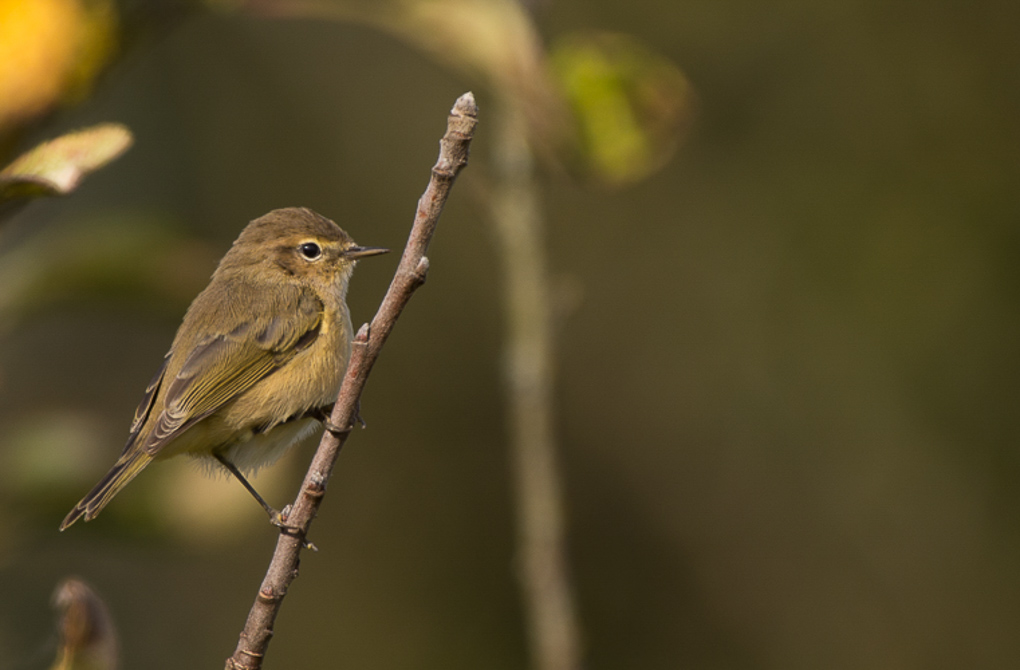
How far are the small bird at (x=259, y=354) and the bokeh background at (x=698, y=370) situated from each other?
9.49ft

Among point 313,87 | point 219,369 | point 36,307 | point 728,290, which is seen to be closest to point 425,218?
point 36,307

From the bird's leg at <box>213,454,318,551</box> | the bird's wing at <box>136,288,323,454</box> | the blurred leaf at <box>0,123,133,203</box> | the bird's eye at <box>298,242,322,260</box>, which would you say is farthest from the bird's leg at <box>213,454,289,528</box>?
the blurred leaf at <box>0,123,133,203</box>

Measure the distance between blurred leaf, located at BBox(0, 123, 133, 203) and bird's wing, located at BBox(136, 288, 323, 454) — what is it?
1095 millimetres

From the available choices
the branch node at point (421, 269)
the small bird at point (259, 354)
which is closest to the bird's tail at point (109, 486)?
the small bird at point (259, 354)

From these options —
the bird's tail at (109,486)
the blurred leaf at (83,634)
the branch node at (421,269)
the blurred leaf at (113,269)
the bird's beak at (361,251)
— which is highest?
the bird's beak at (361,251)

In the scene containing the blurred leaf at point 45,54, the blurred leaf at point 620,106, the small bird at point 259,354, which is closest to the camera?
the blurred leaf at point 45,54

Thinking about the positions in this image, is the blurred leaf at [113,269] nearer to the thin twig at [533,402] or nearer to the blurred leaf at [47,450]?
the blurred leaf at [47,450]

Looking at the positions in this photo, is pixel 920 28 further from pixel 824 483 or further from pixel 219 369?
pixel 219 369

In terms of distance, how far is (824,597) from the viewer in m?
6.07

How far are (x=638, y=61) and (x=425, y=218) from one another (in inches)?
52.1

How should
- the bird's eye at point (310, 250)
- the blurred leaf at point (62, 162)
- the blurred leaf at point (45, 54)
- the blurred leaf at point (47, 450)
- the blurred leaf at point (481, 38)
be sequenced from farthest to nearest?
the bird's eye at point (310, 250), the blurred leaf at point (47, 450), the blurred leaf at point (481, 38), the blurred leaf at point (45, 54), the blurred leaf at point (62, 162)

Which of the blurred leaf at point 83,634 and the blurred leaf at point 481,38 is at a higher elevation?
the blurred leaf at point 481,38

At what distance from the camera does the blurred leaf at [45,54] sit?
57.1 inches

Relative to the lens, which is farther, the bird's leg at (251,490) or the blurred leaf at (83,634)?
the bird's leg at (251,490)
